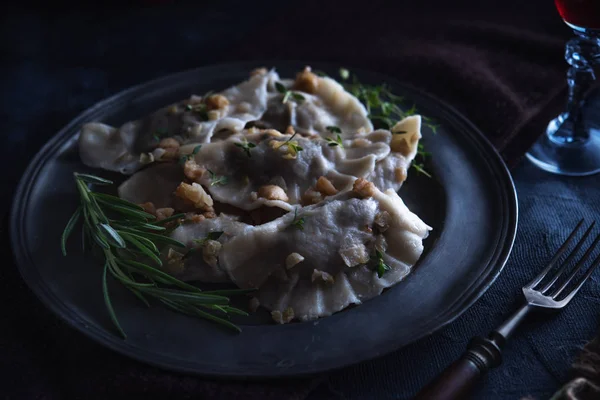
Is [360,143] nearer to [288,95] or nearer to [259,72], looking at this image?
[288,95]

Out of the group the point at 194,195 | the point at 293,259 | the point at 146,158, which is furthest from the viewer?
the point at 146,158

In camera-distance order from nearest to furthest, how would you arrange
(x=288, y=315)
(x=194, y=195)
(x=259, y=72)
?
(x=288, y=315), (x=194, y=195), (x=259, y=72)

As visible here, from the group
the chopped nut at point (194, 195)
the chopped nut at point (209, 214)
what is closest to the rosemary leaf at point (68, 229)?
the chopped nut at point (194, 195)

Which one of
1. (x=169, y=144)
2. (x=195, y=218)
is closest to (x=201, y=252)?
(x=195, y=218)

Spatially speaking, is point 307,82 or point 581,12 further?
point 307,82

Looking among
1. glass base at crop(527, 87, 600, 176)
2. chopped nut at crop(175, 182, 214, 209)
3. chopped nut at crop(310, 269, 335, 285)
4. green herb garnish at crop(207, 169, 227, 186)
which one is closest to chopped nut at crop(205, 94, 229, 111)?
green herb garnish at crop(207, 169, 227, 186)

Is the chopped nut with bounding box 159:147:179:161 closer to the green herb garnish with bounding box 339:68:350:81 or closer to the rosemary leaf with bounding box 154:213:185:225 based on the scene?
the rosemary leaf with bounding box 154:213:185:225
